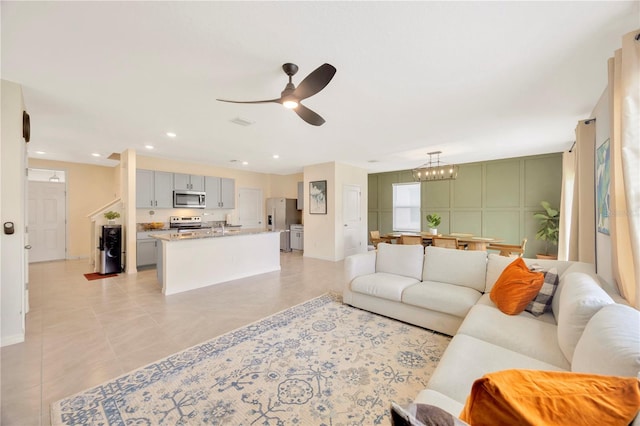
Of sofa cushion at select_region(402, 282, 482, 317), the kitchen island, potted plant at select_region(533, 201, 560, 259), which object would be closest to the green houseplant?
the kitchen island

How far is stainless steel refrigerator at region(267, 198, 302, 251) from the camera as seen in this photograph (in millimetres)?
8203

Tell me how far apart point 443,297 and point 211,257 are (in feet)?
12.0

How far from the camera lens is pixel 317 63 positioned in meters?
2.22

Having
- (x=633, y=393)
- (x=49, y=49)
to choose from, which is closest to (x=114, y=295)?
(x=49, y=49)

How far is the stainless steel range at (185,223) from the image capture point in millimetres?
6527

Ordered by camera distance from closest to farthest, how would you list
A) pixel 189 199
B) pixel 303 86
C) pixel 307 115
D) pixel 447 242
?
pixel 303 86 < pixel 307 115 < pixel 447 242 < pixel 189 199

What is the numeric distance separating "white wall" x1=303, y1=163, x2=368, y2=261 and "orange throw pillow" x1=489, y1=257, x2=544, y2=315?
4493 mm

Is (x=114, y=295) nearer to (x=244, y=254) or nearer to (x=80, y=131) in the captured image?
(x=244, y=254)

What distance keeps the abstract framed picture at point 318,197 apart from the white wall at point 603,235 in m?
4.95

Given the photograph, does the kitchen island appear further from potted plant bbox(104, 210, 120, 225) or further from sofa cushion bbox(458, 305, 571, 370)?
sofa cushion bbox(458, 305, 571, 370)

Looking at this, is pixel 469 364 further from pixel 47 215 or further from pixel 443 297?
pixel 47 215

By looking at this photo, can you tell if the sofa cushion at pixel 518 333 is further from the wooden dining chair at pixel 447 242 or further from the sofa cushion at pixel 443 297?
the wooden dining chair at pixel 447 242

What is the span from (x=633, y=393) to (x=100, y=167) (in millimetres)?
9477

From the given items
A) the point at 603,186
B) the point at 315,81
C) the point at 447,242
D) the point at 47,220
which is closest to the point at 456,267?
the point at 603,186
